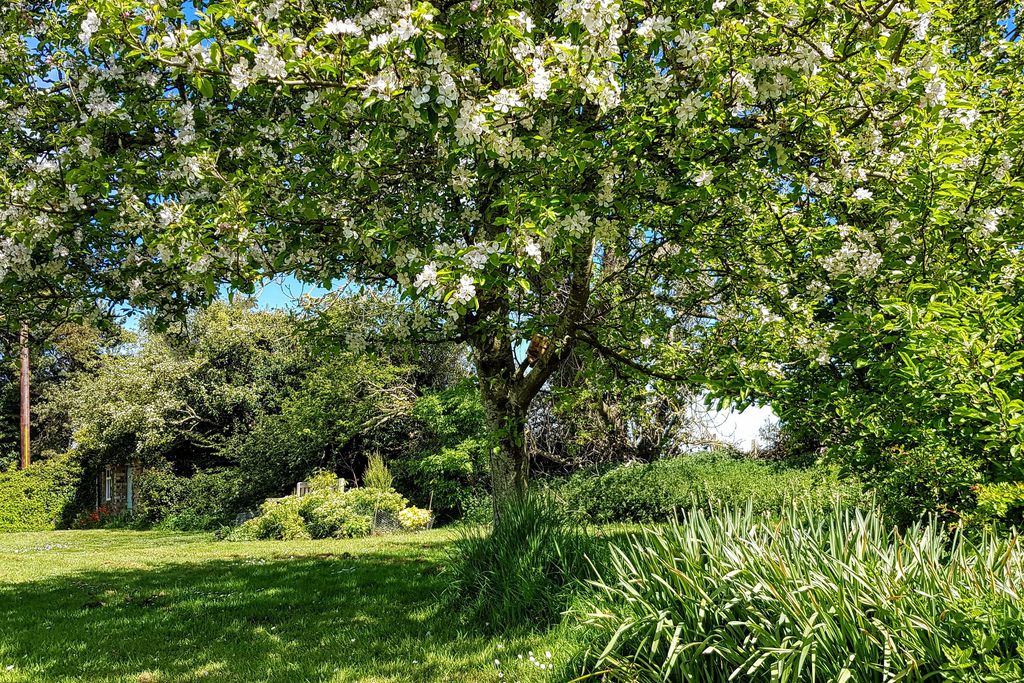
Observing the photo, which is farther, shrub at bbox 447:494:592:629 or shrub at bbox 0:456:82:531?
shrub at bbox 0:456:82:531

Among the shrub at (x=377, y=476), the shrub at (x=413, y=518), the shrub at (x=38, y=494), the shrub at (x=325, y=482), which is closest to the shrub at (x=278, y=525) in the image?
the shrub at (x=325, y=482)

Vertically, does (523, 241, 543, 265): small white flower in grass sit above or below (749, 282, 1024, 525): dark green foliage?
above

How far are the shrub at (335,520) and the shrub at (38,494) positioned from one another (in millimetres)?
11738

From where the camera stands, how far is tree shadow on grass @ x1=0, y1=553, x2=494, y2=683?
16.8ft

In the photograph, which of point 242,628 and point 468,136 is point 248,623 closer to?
point 242,628

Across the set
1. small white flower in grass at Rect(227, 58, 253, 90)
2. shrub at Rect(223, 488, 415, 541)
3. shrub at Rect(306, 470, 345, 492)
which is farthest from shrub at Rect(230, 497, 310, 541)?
small white flower in grass at Rect(227, 58, 253, 90)

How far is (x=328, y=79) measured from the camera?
13.1ft

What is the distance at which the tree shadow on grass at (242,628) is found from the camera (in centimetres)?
Result: 513

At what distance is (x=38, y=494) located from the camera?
854 inches

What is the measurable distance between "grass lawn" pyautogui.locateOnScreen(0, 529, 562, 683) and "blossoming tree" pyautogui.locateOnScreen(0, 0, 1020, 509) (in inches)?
102

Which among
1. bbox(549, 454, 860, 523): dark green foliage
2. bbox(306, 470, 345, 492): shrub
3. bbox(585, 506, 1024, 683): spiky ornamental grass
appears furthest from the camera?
bbox(306, 470, 345, 492): shrub

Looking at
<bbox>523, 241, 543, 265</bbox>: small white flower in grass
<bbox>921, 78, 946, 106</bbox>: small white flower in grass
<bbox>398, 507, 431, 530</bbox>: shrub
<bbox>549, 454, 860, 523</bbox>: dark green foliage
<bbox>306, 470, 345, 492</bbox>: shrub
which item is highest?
<bbox>921, 78, 946, 106</bbox>: small white flower in grass

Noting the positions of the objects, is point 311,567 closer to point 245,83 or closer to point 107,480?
point 245,83

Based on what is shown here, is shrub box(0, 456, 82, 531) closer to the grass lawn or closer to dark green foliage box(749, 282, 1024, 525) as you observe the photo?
the grass lawn
